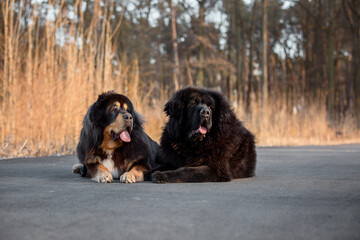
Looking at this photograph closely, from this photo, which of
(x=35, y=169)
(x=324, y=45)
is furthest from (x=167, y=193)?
(x=324, y=45)

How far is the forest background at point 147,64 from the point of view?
30.1 feet

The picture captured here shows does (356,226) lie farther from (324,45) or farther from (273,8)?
(273,8)

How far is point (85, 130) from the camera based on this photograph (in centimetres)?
603

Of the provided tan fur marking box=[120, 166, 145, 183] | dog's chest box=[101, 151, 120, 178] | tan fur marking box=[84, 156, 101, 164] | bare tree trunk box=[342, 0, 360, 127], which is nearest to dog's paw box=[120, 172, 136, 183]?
tan fur marking box=[120, 166, 145, 183]

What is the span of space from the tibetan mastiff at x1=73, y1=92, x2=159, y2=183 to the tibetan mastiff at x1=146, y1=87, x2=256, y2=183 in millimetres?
283

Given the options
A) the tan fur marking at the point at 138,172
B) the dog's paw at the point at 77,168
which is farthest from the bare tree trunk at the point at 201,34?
the tan fur marking at the point at 138,172

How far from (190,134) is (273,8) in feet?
100.0

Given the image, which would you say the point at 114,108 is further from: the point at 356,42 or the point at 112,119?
the point at 356,42

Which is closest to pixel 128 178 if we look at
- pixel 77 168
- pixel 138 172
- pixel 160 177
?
pixel 138 172

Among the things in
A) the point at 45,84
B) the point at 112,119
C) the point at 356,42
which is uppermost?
the point at 356,42

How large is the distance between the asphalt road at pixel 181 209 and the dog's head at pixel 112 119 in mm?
622

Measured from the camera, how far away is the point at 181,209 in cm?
353

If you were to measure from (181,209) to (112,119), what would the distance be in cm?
240

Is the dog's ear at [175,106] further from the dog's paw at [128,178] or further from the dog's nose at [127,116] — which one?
the dog's paw at [128,178]
